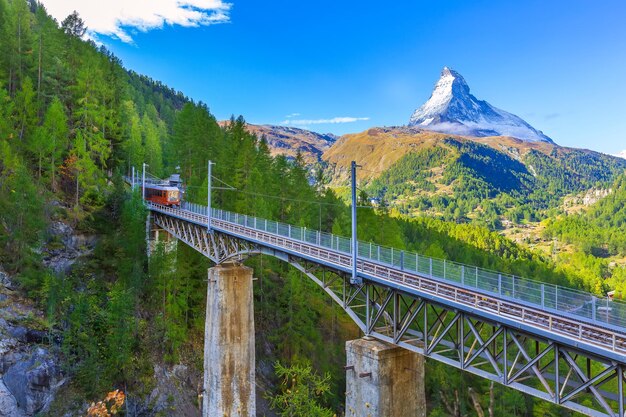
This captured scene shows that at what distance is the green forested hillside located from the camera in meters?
32.5

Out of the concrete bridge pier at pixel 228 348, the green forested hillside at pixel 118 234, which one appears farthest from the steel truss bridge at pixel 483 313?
the green forested hillside at pixel 118 234

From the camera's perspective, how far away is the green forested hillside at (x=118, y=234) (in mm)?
32531

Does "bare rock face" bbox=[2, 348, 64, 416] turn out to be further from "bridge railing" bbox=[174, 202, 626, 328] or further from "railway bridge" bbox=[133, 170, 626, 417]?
"bridge railing" bbox=[174, 202, 626, 328]

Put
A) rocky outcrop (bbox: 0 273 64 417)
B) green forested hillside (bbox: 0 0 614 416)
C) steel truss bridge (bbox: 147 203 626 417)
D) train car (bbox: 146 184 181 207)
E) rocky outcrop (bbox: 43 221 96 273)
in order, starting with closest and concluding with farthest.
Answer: steel truss bridge (bbox: 147 203 626 417) → rocky outcrop (bbox: 0 273 64 417) → green forested hillside (bbox: 0 0 614 416) → rocky outcrop (bbox: 43 221 96 273) → train car (bbox: 146 184 181 207)

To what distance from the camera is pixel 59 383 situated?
1177 inches

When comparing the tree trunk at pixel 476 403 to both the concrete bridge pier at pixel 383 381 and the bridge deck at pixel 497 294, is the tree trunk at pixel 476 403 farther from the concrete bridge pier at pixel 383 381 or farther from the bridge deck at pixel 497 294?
the bridge deck at pixel 497 294

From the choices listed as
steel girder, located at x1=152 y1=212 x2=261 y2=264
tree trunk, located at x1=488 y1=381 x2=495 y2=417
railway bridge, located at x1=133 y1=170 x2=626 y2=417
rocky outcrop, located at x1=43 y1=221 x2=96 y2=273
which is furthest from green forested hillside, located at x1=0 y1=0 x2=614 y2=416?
railway bridge, located at x1=133 y1=170 x2=626 y2=417

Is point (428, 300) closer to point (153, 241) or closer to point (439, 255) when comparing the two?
point (153, 241)

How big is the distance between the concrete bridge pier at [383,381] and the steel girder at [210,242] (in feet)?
38.4

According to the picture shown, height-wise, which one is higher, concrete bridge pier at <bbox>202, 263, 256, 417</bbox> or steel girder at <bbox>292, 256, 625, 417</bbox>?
steel girder at <bbox>292, 256, 625, 417</bbox>

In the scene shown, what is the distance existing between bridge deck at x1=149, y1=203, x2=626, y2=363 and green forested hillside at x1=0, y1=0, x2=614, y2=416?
14860 millimetres

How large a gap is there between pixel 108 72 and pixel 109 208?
25.9 m

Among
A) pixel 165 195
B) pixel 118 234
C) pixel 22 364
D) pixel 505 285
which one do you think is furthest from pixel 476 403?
pixel 22 364

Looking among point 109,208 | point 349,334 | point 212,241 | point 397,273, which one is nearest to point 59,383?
point 212,241
